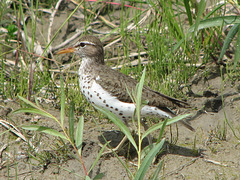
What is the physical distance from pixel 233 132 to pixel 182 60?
154 centimetres

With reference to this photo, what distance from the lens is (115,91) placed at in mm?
4504

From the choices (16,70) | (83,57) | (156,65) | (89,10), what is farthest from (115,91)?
(89,10)

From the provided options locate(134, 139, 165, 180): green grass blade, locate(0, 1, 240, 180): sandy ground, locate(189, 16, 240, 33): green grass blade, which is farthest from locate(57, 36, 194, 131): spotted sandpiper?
locate(134, 139, 165, 180): green grass blade

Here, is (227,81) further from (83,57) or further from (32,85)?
(32,85)

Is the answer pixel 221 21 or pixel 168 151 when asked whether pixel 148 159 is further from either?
pixel 221 21

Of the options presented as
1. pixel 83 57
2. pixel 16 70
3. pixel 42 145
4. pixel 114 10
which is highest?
pixel 114 10

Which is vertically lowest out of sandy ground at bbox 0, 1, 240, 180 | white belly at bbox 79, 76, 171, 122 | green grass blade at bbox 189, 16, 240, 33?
sandy ground at bbox 0, 1, 240, 180

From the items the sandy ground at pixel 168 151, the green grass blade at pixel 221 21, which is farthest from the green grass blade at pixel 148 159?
the green grass blade at pixel 221 21

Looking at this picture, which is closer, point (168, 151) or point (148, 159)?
point (148, 159)

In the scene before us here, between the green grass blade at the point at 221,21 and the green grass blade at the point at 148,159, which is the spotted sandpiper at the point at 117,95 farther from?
the green grass blade at the point at 148,159

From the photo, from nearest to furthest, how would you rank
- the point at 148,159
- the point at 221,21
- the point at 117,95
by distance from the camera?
the point at 148,159 → the point at 221,21 → the point at 117,95

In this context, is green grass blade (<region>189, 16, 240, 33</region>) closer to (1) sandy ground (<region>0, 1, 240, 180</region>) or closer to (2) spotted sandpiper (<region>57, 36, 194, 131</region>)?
(1) sandy ground (<region>0, 1, 240, 180</region>)

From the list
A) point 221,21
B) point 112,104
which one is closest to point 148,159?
point 112,104

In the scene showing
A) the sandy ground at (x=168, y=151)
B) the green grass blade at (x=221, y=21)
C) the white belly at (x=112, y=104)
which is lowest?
the sandy ground at (x=168, y=151)
